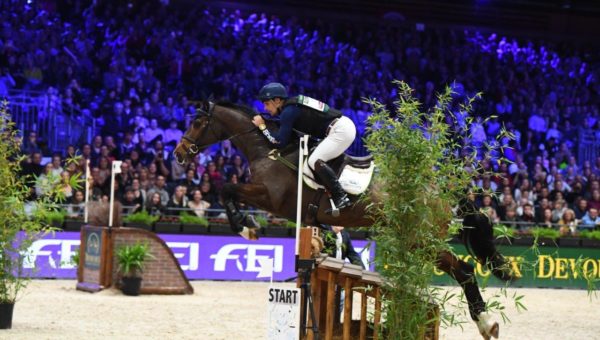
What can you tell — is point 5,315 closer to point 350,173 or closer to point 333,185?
point 333,185

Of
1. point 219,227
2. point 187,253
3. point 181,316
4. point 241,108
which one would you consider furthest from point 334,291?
point 187,253

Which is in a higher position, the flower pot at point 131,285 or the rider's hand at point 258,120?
the rider's hand at point 258,120

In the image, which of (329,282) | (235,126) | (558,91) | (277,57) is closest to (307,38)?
(277,57)

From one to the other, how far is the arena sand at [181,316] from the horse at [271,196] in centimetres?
98

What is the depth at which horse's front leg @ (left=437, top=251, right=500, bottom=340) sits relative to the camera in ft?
25.7

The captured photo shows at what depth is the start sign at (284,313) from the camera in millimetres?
6355

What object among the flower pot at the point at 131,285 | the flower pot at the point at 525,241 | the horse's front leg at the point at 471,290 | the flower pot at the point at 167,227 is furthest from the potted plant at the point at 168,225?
the horse's front leg at the point at 471,290

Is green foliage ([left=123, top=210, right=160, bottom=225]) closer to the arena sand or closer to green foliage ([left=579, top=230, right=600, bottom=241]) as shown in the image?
the arena sand

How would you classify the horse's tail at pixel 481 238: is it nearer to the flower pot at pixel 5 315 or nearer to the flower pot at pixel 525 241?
the flower pot at pixel 5 315

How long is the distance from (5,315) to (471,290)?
4561 mm

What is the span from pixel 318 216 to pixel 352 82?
45.9 ft

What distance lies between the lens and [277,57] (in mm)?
22297

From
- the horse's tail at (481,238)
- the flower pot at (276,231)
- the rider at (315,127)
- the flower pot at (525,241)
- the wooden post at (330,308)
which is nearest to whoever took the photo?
the wooden post at (330,308)

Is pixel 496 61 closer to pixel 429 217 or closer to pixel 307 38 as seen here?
pixel 307 38
